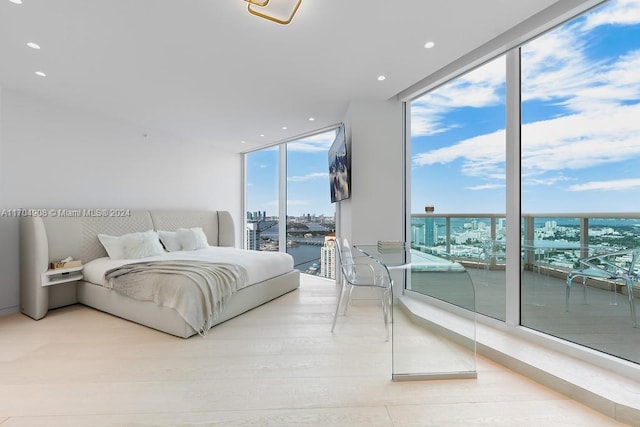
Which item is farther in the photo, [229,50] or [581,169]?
[229,50]

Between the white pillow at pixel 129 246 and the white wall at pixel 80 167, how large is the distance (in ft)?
2.15

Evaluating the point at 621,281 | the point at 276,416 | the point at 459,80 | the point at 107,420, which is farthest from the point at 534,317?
the point at 107,420

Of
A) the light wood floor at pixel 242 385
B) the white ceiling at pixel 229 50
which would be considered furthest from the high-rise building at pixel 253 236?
the light wood floor at pixel 242 385

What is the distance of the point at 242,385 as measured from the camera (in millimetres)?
1867

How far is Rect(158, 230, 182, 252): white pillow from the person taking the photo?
4.43 meters

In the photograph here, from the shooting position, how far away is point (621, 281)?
1979 millimetres

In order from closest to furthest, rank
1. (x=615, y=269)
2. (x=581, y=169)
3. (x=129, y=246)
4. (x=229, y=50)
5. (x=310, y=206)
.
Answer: (x=615, y=269) → (x=581, y=169) → (x=229, y=50) → (x=129, y=246) → (x=310, y=206)

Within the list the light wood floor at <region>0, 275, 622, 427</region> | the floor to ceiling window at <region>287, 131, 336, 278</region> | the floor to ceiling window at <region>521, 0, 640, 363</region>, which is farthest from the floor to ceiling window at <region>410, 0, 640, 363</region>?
the floor to ceiling window at <region>287, 131, 336, 278</region>

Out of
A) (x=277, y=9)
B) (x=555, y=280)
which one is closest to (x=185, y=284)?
(x=277, y=9)

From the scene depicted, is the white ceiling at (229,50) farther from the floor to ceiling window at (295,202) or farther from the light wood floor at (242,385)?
the light wood floor at (242,385)

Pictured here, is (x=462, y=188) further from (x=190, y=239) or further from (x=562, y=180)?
(x=190, y=239)

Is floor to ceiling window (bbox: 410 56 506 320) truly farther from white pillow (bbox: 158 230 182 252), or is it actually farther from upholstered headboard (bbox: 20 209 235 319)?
upholstered headboard (bbox: 20 209 235 319)

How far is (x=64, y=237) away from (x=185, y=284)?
2143 millimetres

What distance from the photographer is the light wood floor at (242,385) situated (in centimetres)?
158
